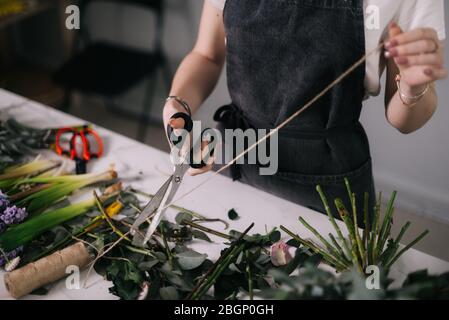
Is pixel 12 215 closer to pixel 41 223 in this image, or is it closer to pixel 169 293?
pixel 41 223

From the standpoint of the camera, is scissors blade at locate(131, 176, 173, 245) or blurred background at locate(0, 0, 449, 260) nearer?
scissors blade at locate(131, 176, 173, 245)

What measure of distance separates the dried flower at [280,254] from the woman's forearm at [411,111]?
13.9 inches

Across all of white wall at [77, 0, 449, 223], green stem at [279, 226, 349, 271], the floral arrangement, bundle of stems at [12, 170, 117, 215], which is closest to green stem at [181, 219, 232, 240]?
the floral arrangement

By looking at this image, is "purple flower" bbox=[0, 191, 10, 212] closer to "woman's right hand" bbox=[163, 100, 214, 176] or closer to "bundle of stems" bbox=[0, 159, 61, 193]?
"bundle of stems" bbox=[0, 159, 61, 193]

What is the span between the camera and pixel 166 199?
0.97m

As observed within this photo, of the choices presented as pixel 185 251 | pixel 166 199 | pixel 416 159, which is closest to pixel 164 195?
pixel 166 199

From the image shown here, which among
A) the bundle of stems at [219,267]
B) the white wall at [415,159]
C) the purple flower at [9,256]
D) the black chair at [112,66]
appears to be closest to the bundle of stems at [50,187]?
the purple flower at [9,256]

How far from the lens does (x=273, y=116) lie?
1.16m

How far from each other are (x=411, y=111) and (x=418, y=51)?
0.26 m

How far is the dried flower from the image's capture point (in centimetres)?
89

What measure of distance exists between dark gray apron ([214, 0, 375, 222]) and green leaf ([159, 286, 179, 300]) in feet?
1.24

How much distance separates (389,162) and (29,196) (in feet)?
3.06

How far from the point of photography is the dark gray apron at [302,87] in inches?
40.2

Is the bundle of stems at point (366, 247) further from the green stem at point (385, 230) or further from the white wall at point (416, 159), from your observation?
the white wall at point (416, 159)
